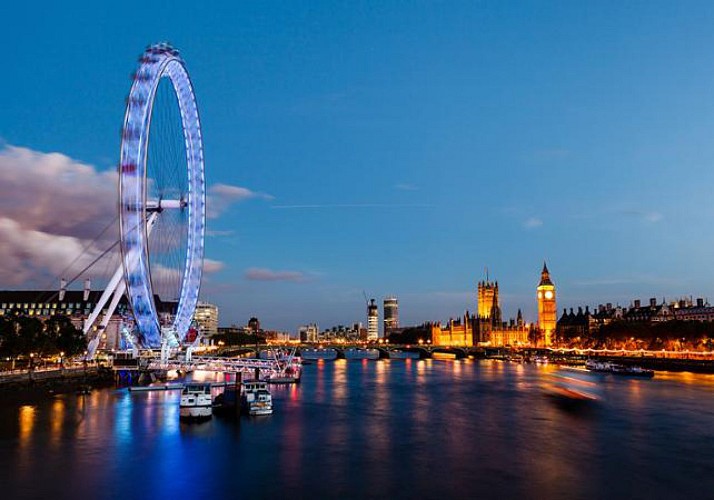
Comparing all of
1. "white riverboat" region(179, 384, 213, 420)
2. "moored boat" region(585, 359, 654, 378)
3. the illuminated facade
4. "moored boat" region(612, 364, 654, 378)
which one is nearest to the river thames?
"white riverboat" region(179, 384, 213, 420)

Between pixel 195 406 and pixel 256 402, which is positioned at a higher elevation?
pixel 195 406

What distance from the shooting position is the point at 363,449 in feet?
126

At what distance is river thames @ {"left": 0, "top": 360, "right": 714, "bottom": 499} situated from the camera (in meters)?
29.6

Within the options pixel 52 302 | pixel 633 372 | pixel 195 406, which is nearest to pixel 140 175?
pixel 195 406

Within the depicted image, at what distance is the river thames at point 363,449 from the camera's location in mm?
29562

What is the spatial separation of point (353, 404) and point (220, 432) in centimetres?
2022

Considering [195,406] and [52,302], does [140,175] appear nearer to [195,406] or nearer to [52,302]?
[195,406]

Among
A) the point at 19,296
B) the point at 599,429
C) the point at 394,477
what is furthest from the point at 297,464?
the point at 19,296

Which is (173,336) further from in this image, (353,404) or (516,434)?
(516,434)

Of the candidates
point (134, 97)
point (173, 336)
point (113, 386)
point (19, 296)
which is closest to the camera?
point (134, 97)

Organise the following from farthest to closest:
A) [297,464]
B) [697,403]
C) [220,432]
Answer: [697,403]
[220,432]
[297,464]

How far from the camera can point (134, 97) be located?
50.2m

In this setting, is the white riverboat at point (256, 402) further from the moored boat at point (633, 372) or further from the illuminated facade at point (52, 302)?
the illuminated facade at point (52, 302)

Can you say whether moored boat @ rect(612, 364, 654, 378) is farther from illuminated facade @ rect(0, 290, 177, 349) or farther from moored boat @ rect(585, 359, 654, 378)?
illuminated facade @ rect(0, 290, 177, 349)
